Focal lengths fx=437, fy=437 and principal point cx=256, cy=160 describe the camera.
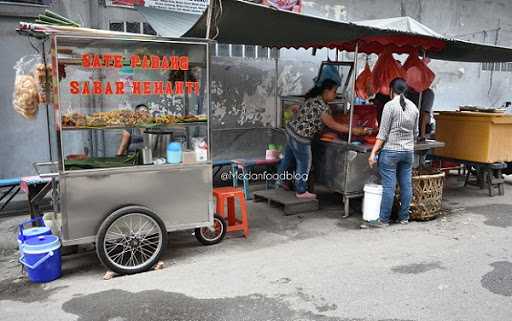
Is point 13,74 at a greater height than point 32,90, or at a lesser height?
greater

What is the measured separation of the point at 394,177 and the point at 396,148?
1.26 feet

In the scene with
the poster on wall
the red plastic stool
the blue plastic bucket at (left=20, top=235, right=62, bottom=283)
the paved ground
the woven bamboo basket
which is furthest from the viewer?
the poster on wall

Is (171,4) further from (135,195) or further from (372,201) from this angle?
(372,201)

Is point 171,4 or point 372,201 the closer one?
point 372,201

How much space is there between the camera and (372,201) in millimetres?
5855

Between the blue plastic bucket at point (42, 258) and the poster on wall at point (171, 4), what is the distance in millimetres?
4289

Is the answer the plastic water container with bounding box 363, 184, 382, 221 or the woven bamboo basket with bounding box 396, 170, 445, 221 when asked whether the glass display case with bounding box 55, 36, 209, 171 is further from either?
the woven bamboo basket with bounding box 396, 170, 445, 221

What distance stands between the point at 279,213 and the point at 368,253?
5.96ft

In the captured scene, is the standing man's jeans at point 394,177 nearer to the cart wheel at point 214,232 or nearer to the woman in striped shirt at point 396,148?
the woman in striped shirt at point 396,148

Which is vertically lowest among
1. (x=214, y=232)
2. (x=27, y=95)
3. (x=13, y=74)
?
(x=214, y=232)

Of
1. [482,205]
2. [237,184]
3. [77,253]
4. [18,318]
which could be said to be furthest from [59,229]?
[482,205]

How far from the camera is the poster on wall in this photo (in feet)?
22.8

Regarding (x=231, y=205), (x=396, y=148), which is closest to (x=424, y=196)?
(x=396, y=148)

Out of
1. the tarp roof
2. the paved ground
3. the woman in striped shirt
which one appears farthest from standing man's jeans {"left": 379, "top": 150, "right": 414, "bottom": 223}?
the tarp roof
